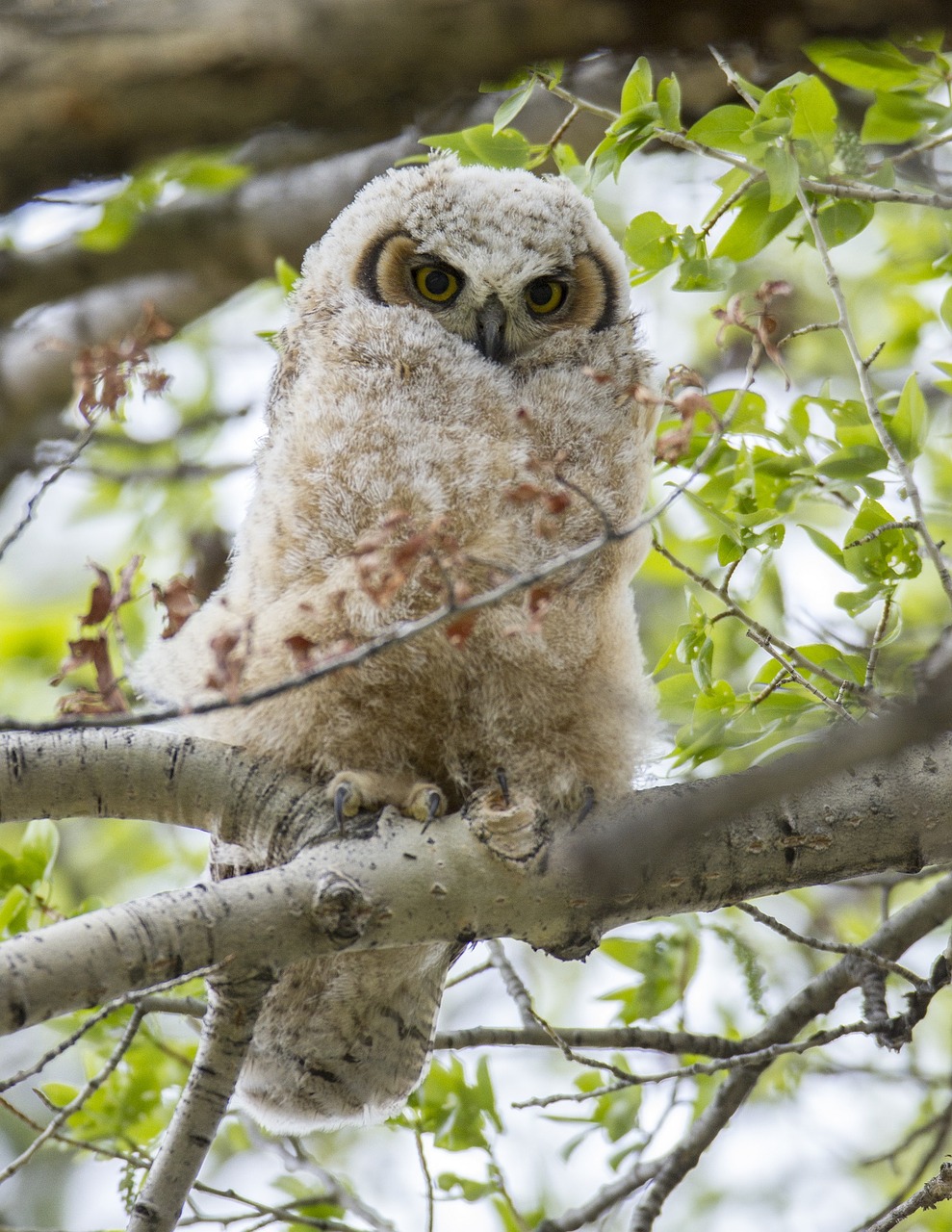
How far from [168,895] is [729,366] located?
12.3ft

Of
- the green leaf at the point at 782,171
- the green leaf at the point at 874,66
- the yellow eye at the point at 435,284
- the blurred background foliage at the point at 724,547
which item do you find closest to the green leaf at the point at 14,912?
the blurred background foliage at the point at 724,547

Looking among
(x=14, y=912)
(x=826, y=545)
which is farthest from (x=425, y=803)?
(x=14, y=912)

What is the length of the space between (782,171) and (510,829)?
1.12 metres

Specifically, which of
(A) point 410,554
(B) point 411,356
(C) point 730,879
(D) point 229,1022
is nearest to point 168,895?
(D) point 229,1022

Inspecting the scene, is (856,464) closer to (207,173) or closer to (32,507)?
(32,507)

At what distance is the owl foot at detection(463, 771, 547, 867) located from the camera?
186 cm

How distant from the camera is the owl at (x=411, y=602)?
2076 mm

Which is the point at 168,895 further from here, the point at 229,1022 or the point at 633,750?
the point at 633,750

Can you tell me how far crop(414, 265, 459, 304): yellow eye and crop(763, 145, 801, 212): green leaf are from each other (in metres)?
0.74

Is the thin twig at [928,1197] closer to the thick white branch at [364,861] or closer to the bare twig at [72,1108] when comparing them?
the thick white branch at [364,861]

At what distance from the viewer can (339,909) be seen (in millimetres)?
1693

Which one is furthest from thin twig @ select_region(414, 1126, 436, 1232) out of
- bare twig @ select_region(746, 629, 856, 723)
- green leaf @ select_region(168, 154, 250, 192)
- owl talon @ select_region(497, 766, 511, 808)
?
green leaf @ select_region(168, 154, 250, 192)

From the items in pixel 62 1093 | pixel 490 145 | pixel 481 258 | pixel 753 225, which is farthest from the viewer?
pixel 62 1093

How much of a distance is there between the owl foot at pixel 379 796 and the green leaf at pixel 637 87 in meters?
1.23
